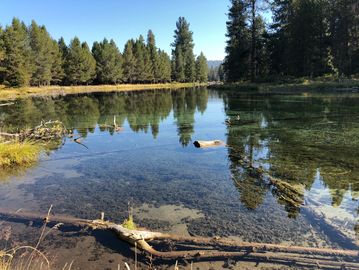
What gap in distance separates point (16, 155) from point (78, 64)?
72.7 meters

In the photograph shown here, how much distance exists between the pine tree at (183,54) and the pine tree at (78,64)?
37.7m

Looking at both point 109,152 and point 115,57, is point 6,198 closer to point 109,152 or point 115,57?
point 109,152

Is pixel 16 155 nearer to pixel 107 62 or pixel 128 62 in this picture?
pixel 107 62

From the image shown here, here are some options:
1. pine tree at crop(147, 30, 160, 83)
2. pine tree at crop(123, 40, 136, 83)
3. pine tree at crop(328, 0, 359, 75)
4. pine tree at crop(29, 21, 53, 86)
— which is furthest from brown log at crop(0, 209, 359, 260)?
pine tree at crop(147, 30, 160, 83)

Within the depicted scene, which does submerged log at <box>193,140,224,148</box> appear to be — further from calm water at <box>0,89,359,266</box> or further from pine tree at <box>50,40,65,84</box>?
pine tree at <box>50,40,65,84</box>

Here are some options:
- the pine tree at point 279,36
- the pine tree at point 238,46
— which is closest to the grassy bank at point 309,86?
the pine tree at point 279,36

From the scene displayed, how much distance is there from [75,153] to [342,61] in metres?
46.2

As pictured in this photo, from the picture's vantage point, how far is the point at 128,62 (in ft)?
320

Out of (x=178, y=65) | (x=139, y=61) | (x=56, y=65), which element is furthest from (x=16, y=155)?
(x=178, y=65)

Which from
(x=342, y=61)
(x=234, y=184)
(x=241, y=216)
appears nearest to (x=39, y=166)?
(x=234, y=184)

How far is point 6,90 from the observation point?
60.5 metres

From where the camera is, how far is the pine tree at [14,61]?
62.2 meters

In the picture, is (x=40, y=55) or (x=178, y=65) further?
(x=178, y=65)

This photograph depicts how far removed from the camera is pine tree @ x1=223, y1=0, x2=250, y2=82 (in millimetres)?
65000
